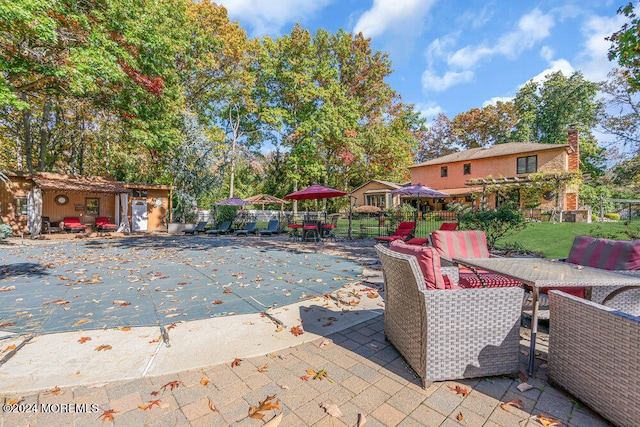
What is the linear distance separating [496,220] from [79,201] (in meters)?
22.4

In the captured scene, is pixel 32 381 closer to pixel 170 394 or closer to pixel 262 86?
pixel 170 394

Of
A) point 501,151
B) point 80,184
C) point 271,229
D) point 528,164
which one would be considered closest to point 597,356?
point 271,229

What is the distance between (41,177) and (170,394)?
19039 millimetres

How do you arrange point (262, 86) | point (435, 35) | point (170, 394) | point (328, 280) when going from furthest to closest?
point (262, 86)
point (435, 35)
point (328, 280)
point (170, 394)

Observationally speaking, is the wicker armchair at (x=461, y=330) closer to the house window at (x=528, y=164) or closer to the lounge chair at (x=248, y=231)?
the lounge chair at (x=248, y=231)

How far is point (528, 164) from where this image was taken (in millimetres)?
22828

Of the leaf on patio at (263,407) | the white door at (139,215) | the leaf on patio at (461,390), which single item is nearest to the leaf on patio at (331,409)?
the leaf on patio at (263,407)

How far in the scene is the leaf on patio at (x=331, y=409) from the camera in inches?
74.5

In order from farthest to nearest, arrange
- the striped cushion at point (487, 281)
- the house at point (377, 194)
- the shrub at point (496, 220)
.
A: the house at point (377, 194) → the shrub at point (496, 220) → the striped cushion at point (487, 281)

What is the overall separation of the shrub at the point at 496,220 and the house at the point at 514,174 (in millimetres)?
8274

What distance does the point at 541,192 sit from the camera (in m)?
19.6

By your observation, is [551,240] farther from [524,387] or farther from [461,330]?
[461,330]

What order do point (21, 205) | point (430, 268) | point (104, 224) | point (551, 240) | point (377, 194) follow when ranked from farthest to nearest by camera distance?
point (377, 194), point (104, 224), point (21, 205), point (551, 240), point (430, 268)

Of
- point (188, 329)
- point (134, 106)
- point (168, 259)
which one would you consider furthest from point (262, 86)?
point (188, 329)
